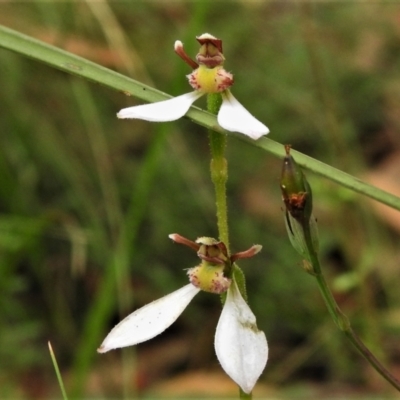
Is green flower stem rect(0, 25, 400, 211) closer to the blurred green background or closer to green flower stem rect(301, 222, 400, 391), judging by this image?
green flower stem rect(301, 222, 400, 391)

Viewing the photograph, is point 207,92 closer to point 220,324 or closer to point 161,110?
point 161,110

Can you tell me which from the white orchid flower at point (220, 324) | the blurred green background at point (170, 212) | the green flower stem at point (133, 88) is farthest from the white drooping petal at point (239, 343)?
the blurred green background at point (170, 212)

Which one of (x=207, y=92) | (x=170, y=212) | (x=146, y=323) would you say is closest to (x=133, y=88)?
(x=207, y=92)

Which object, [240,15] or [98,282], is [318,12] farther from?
[98,282]

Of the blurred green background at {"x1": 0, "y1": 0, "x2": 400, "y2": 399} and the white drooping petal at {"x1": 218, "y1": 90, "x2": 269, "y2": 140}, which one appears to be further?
the blurred green background at {"x1": 0, "y1": 0, "x2": 400, "y2": 399}

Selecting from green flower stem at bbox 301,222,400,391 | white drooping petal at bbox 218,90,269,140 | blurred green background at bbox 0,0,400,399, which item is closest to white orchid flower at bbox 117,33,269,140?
white drooping petal at bbox 218,90,269,140

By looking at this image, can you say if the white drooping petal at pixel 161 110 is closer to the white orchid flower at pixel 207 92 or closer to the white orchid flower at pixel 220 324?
the white orchid flower at pixel 207 92
